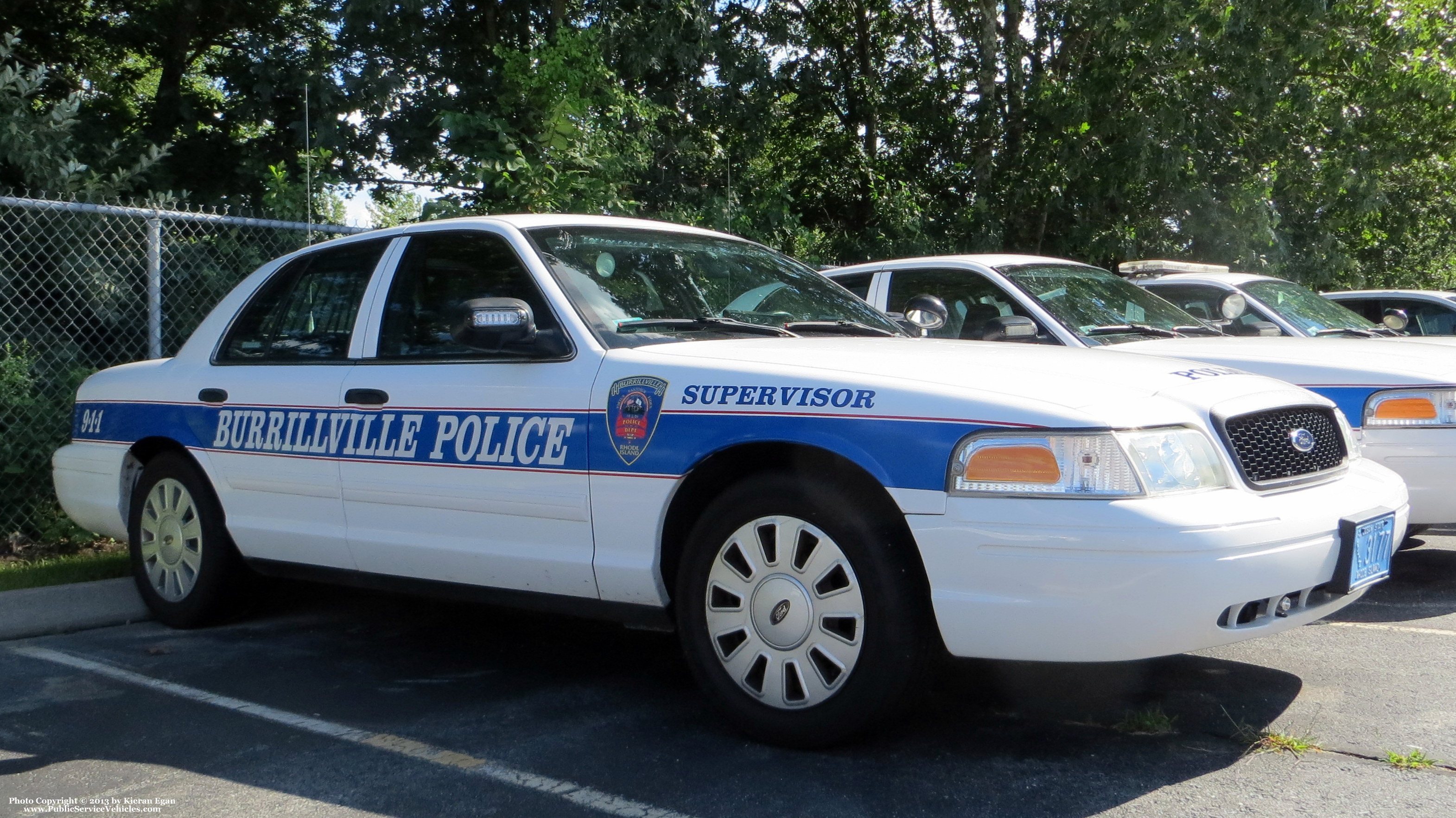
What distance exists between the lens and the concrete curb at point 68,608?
213 inches

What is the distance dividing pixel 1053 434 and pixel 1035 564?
32cm

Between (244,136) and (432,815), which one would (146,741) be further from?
(244,136)

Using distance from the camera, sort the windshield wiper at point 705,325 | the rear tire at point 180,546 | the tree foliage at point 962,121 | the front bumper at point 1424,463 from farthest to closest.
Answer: the tree foliage at point 962,121
the front bumper at point 1424,463
the rear tire at point 180,546
the windshield wiper at point 705,325

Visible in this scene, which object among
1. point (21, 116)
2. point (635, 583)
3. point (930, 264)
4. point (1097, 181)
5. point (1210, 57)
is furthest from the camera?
point (1097, 181)

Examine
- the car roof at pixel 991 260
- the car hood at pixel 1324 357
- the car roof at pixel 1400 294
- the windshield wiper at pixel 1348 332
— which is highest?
the car roof at pixel 991 260

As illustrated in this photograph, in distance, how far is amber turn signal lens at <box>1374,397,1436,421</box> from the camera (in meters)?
5.40

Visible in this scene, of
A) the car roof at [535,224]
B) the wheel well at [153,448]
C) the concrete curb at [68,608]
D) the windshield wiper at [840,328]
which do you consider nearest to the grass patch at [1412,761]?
the windshield wiper at [840,328]

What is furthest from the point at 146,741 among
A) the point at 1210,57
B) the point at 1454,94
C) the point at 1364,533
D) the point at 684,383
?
the point at 1454,94

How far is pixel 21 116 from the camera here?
25.7 ft

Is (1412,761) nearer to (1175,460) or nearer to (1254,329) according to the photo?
(1175,460)

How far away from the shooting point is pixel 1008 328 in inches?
248

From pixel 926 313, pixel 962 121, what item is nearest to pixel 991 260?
pixel 926 313

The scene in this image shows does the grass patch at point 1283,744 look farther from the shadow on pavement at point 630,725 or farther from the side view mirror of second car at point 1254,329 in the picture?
the side view mirror of second car at point 1254,329

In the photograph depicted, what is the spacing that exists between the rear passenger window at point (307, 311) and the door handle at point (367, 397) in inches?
9.4
